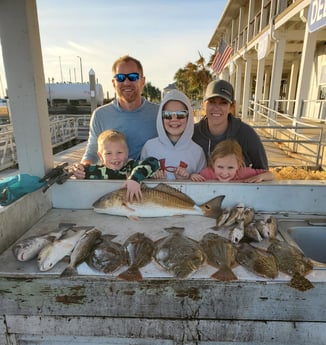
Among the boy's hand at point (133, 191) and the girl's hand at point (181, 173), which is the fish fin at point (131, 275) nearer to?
the boy's hand at point (133, 191)

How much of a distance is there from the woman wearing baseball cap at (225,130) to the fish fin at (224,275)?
1.69 meters

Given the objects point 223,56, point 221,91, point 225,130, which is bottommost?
point 225,130

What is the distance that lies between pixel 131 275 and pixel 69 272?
0.36 meters

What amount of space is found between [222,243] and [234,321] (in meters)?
0.45

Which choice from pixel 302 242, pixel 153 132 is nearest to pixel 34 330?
pixel 302 242

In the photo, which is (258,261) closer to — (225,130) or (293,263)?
(293,263)

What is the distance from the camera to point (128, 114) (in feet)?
10.7

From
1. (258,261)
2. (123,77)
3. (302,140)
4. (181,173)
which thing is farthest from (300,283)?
(302,140)

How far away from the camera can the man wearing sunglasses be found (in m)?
3.12

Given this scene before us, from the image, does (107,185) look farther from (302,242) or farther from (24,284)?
(302,242)

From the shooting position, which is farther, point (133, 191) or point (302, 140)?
point (302, 140)

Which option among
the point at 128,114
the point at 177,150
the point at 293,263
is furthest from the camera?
the point at 128,114

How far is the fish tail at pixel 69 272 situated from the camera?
1.55 metres

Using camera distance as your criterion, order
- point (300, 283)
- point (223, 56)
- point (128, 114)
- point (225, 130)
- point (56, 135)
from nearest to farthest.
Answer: point (300, 283)
point (225, 130)
point (128, 114)
point (56, 135)
point (223, 56)
